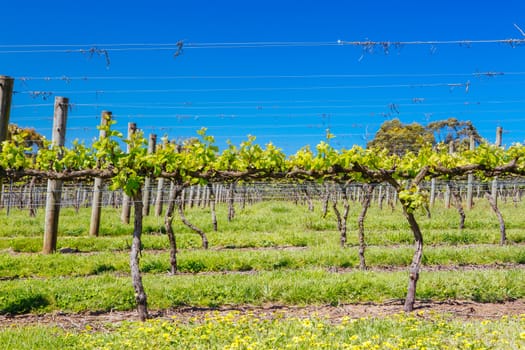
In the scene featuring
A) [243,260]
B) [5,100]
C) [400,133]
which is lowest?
[243,260]

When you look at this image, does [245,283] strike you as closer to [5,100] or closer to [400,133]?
[5,100]

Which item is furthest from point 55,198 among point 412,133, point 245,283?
point 412,133

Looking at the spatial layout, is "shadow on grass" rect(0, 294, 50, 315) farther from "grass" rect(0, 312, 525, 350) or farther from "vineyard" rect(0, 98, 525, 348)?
"grass" rect(0, 312, 525, 350)

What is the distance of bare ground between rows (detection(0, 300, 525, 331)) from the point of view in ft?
23.2

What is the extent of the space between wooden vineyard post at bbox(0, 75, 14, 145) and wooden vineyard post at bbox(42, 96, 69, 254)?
274 centimetres

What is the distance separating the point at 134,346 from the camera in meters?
4.96

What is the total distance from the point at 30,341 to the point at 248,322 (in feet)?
8.00

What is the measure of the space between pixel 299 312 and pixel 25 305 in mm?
4113

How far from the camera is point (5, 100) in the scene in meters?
8.84

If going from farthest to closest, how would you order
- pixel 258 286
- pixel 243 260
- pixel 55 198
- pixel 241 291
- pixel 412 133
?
pixel 412 133 → pixel 55 198 → pixel 243 260 → pixel 258 286 → pixel 241 291

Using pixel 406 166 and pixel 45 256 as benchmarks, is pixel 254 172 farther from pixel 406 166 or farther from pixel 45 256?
pixel 45 256

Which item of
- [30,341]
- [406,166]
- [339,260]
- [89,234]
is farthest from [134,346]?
[89,234]

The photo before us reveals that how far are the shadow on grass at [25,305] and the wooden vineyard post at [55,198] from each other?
3.99 metres

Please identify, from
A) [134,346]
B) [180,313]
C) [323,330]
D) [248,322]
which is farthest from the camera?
[180,313]
